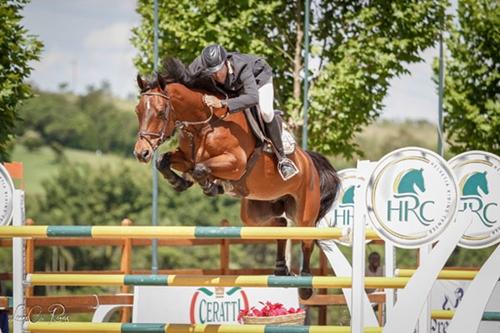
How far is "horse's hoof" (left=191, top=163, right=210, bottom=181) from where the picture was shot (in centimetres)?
668

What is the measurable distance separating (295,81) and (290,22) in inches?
42.5

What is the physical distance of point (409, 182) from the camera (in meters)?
5.18

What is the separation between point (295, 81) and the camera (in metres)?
13.7

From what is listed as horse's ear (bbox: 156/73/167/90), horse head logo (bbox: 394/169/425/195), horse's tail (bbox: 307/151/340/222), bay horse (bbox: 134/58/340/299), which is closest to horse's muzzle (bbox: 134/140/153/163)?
bay horse (bbox: 134/58/340/299)

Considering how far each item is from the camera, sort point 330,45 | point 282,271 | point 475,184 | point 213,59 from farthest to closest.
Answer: point 330,45 < point 282,271 < point 213,59 < point 475,184

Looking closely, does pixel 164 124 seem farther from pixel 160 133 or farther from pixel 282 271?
pixel 282 271

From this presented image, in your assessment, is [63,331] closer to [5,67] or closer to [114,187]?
[5,67]

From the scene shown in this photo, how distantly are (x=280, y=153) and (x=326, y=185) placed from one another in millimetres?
906

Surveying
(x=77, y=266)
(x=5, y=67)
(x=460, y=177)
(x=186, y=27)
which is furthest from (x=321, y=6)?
(x=77, y=266)

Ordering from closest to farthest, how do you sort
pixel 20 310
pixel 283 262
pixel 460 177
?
pixel 20 310 → pixel 460 177 → pixel 283 262

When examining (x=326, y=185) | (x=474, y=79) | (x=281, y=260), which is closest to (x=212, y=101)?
(x=281, y=260)

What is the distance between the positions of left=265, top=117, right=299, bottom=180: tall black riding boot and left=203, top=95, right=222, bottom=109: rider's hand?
25.0 inches

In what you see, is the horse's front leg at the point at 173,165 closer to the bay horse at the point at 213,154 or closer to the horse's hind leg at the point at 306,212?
the bay horse at the point at 213,154

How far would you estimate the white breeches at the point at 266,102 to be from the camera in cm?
718
